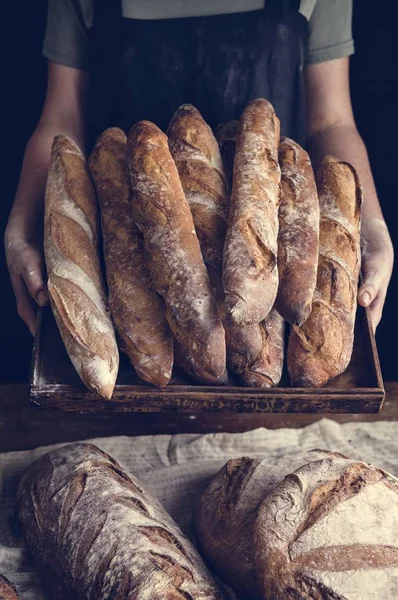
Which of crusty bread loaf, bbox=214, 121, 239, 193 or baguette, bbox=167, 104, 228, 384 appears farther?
crusty bread loaf, bbox=214, 121, 239, 193

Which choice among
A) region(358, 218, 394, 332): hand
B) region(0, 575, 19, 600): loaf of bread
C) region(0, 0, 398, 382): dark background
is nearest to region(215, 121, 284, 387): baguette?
region(358, 218, 394, 332): hand

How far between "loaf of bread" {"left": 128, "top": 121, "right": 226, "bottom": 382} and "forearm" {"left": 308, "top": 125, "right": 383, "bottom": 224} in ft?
2.23

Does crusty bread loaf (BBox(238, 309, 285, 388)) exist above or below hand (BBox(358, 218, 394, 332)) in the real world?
below

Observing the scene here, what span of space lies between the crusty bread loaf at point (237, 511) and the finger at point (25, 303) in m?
0.55

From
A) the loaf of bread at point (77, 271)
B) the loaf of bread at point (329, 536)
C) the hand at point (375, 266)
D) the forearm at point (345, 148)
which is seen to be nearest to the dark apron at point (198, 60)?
the forearm at point (345, 148)

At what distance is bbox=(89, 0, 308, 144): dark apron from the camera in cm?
210

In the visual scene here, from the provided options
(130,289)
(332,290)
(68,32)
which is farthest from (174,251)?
(68,32)

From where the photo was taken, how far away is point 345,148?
2223mm

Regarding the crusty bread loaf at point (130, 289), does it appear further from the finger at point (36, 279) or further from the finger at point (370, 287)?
the finger at point (370, 287)

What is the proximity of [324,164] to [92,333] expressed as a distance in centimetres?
70

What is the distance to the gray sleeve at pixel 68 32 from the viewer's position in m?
2.19

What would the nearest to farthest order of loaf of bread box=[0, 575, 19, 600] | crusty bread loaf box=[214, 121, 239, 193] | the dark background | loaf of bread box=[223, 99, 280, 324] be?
loaf of bread box=[223, 99, 280, 324]
loaf of bread box=[0, 575, 19, 600]
crusty bread loaf box=[214, 121, 239, 193]
the dark background

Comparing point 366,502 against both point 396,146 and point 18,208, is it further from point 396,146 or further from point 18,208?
point 396,146

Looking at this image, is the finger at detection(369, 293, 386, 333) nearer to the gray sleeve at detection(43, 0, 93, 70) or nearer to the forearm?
the forearm
